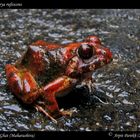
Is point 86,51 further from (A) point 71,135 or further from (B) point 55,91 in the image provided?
(A) point 71,135

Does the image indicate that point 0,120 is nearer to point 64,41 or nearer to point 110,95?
point 110,95

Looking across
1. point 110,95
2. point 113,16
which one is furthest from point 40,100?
point 113,16

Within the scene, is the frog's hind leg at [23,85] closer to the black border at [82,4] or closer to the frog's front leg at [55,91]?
the frog's front leg at [55,91]

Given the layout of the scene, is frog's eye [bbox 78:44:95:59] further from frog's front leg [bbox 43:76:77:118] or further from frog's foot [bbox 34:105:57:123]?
frog's foot [bbox 34:105:57:123]

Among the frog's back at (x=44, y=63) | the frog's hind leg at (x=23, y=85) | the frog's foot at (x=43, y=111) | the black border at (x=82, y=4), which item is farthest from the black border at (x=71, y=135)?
the black border at (x=82, y=4)

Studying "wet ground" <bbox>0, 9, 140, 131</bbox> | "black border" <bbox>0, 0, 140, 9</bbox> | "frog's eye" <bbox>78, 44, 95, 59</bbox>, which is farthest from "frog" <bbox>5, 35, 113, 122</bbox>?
"black border" <bbox>0, 0, 140, 9</bbox>
